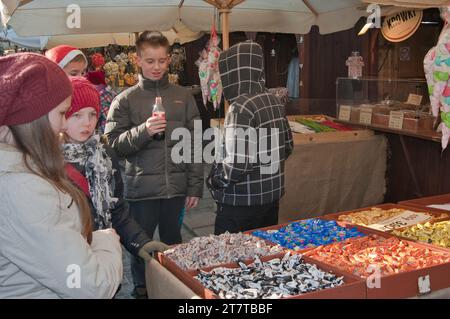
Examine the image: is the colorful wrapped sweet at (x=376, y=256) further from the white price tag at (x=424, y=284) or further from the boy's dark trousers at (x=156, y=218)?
the boy's dark trousers at (x=156, y=218)

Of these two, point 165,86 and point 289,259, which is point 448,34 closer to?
point 289,259

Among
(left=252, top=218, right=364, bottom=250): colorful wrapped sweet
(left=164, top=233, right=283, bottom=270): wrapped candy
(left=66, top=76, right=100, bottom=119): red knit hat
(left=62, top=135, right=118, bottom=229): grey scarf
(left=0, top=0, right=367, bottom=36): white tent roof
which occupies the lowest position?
(left=252, top=218, right=364, bottom=250): colorful wrapped sweet

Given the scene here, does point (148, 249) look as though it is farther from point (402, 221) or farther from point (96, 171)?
point (402, 221)

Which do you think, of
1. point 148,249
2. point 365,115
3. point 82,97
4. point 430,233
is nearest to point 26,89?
point 82,97

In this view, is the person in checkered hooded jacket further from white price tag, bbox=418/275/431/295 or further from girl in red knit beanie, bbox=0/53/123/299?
girl in red knit beanie, bbox=0/53/123/299

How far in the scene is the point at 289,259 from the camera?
2199mm

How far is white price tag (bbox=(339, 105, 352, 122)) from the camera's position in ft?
18.2

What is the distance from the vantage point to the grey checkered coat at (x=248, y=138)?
2768 millimetres

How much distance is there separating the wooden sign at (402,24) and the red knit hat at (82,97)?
2.99m

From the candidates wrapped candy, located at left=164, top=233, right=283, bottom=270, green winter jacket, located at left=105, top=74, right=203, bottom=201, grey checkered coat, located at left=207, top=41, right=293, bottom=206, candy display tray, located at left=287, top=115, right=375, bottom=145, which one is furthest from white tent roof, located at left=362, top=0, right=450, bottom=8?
candy display tray, located at left=287, top=115, right=375, bottom=145

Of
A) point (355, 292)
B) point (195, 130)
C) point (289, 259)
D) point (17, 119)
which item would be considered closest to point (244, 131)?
point (195, 130)

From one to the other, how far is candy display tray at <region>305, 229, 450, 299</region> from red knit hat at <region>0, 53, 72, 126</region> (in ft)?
4.50
